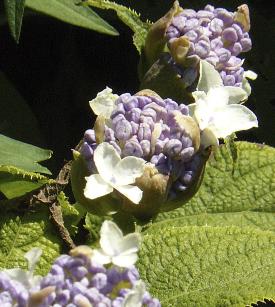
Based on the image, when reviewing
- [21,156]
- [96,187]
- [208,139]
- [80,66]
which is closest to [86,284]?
[96,187]

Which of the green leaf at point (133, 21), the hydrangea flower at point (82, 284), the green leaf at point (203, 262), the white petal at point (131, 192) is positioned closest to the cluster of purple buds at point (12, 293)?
the hydrangea flower at point (82, 284)

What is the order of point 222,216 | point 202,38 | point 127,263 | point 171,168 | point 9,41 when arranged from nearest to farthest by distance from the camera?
1. point 127,263
2. point 171,168
3. point 202,38
4. point 222,216
5. point 9,41

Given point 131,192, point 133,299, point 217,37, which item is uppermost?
point 217,37

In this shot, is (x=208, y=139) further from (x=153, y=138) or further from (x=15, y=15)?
(x=15, y=15)

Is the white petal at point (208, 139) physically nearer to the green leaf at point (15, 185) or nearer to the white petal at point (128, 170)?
the white petal at point (128, 170)

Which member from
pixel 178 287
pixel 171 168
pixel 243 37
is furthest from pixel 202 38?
pixel 178 287

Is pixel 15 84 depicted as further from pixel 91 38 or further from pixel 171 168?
pixel 171 168
